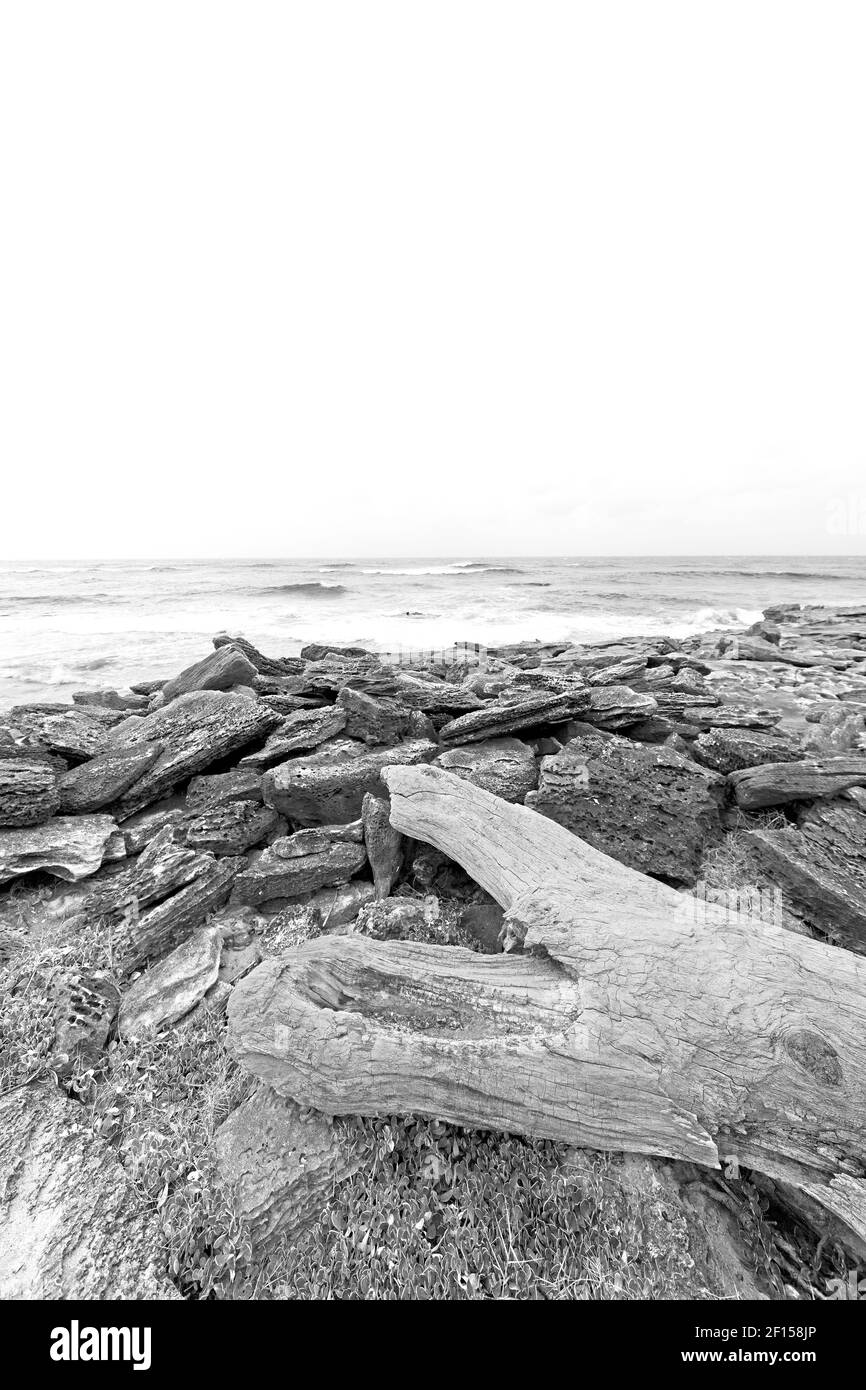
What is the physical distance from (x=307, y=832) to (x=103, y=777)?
257 centimetres

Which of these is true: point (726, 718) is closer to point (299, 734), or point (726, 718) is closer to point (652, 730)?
point (652, 730)

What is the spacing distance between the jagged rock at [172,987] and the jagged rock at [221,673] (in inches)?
199

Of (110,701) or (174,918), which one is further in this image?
(110,701)

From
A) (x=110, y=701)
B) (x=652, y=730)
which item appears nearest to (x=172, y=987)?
(x=652, y=730)

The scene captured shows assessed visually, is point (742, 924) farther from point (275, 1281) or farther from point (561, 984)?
point (275, 1281)

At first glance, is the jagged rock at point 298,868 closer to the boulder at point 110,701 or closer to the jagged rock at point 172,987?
the jagged rock at point 172,987

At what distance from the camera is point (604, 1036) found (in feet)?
8.80

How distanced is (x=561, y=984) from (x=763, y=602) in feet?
129

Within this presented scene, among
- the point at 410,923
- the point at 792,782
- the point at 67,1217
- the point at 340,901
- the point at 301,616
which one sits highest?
the point at 301,616

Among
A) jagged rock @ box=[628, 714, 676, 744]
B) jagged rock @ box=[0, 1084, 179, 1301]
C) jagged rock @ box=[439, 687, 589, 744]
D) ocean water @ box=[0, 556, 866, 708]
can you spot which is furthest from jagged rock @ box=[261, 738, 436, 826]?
ocean water @ box=[0, 556, 866, 708]

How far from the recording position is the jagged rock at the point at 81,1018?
10.2 ft

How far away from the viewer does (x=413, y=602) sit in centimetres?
3256

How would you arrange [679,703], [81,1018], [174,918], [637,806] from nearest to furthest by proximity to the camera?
[81,1018] → [174,918] → [637,806] → [679,703]
